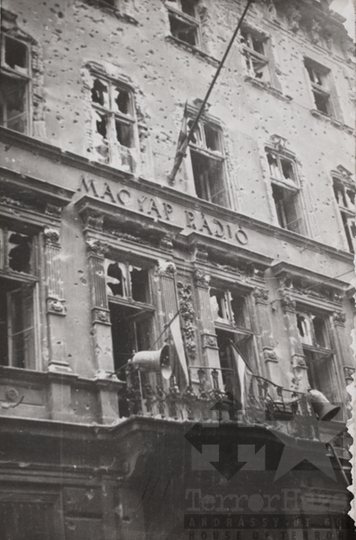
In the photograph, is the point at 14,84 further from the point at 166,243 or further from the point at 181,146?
the point at 166,243

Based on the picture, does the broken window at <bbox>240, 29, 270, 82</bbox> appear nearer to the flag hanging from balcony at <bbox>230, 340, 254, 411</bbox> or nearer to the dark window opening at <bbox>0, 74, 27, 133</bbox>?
the dark window opening at <bbox>0, 74, 27, 133</bbox>

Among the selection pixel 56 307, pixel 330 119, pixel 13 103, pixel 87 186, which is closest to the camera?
pixel 56 307

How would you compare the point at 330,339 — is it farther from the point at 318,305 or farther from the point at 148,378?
the point at 148,378

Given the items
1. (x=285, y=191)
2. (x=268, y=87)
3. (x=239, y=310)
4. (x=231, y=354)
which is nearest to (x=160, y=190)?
(x=239, y=310)

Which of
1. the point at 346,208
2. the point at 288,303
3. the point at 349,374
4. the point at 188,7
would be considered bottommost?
the point at 349,374

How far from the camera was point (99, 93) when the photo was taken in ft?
27.7

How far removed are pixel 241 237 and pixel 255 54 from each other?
3023mm

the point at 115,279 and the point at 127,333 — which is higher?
the point at 115,279

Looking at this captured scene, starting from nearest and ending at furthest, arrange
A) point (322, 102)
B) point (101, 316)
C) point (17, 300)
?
point (17, 300) → point (101, 316) → point (322, 102)

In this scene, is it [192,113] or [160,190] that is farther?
[192,113]

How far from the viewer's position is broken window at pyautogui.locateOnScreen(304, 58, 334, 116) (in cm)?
1102

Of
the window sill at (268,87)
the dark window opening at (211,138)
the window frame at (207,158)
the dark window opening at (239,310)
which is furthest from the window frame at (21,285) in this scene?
the window sill at (268,87)

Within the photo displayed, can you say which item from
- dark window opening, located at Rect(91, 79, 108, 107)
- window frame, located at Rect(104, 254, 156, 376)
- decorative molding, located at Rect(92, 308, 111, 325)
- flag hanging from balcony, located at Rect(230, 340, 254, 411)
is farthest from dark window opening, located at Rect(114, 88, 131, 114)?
flag hanging from balcony, located at Rect(230, 340, 254, 411)

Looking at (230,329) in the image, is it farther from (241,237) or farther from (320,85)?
(320,85)
